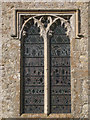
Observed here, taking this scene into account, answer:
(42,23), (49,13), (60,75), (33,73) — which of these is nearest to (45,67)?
(33,73)

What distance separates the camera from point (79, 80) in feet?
21.9

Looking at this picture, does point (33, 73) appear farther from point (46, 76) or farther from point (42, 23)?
point (42, 23)

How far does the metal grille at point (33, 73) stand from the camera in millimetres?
6781

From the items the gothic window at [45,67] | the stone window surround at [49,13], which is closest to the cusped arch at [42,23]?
the gothic window at [45,67]

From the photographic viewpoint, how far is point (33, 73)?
683 centimetres

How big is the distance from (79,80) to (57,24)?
1930 mm

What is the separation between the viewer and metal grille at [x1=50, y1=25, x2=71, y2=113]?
679 centimetres

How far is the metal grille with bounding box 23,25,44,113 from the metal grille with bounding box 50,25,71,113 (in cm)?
35

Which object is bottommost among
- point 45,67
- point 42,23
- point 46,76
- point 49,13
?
point 46,76

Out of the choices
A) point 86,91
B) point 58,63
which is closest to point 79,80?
point 86,91

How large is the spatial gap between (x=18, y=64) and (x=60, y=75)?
1377 mm

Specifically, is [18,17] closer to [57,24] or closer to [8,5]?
[8,5]

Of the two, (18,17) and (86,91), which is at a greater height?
(18,17)

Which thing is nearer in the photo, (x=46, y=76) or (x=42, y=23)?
(x=46, y=76)
